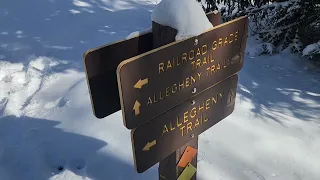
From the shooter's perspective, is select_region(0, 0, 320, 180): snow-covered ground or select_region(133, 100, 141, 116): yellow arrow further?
select_region(0, 0, 320, 180): snow-covered ground

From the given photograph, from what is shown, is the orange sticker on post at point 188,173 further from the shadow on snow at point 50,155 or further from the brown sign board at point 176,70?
the shadow on snow at point 50,155

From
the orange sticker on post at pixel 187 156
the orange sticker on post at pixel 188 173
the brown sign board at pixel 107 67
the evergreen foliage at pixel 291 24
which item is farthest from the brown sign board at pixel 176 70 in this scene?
the evergreen foliage at pixel 291 24

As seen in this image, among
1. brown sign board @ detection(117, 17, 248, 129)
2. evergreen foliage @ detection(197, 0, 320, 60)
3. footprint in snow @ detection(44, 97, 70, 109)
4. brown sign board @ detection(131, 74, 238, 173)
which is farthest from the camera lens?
evergreen foliage @ detection(197, 0, 320, 60)

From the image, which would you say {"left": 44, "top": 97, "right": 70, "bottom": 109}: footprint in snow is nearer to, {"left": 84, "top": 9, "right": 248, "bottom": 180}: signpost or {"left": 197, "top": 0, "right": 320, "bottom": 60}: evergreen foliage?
{"left": 84, "top": 9, "right": 248, "bottom": 180}: signpost

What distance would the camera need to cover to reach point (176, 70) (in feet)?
4.99

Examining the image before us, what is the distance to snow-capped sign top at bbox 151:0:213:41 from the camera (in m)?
1.50

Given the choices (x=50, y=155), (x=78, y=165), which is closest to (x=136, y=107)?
(x=78, y=165)

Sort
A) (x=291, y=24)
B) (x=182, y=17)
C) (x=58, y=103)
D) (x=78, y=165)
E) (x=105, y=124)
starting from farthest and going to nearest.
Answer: (x=291, y=24) < (x=58, y=103) < (x=105, y=124) < (x=78, y=165) < (x=182, y=17)

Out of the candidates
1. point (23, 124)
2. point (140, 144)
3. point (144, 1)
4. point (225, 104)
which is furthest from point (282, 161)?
point (144, 1)

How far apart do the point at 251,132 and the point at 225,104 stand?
5.22 feet

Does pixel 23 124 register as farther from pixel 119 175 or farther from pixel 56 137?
pixel 119 175

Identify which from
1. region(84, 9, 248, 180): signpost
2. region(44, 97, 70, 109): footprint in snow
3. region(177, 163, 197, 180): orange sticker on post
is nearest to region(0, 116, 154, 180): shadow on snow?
region(44, 97, 70, 109): footprint in snow

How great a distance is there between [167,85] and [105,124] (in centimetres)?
214

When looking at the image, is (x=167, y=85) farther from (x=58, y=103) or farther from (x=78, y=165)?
(x=58, y=103)
